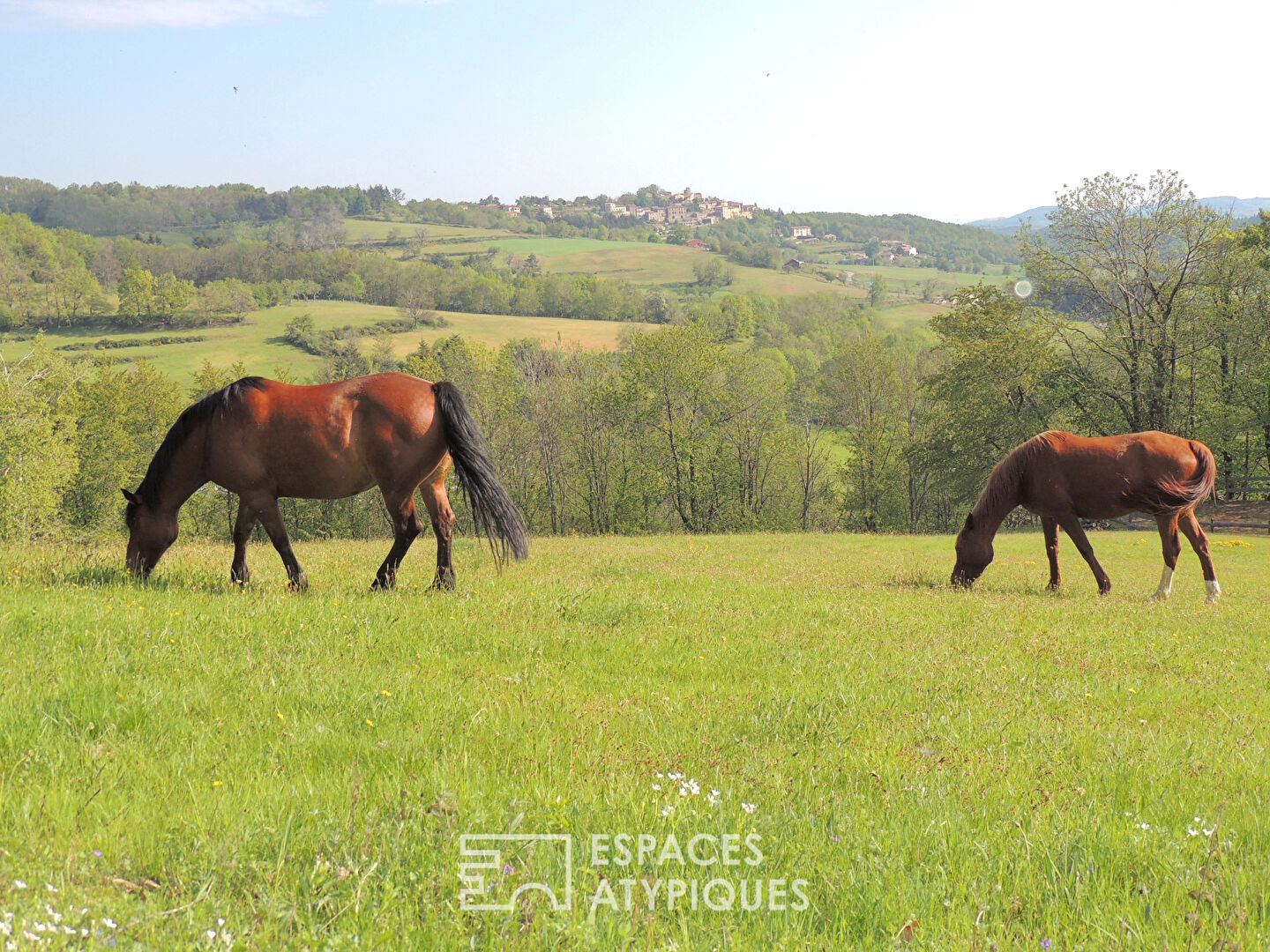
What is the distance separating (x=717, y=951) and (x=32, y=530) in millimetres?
44566

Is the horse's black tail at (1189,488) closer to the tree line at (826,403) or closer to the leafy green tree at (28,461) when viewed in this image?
the tree line at (826,403)

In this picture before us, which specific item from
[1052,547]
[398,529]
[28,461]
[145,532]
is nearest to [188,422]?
[145,532]

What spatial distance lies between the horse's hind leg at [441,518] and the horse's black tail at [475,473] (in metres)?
0.45

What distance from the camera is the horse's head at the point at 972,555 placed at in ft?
47.2

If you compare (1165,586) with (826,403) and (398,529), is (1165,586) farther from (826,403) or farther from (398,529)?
(826,403)

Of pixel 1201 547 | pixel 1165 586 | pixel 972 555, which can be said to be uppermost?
pixel 1201 547

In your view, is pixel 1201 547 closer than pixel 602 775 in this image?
No

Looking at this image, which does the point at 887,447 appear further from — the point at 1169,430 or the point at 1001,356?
the point at 1169,430

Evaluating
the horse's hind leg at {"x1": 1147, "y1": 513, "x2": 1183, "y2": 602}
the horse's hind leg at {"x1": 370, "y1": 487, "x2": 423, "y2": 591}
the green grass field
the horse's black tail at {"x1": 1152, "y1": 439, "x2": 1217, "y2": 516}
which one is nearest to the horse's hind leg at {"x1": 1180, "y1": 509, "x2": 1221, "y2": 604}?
the horse's hind leg at {"x1": 1147, "y1": 513, "x2": 1183, "y2": 602}

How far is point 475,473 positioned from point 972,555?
9724 mm

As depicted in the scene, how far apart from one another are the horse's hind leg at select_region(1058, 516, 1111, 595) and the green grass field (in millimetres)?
5879

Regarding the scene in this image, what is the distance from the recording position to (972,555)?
47.3ft

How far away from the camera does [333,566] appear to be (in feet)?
40.9

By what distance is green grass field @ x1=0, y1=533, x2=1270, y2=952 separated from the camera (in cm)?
270
